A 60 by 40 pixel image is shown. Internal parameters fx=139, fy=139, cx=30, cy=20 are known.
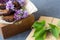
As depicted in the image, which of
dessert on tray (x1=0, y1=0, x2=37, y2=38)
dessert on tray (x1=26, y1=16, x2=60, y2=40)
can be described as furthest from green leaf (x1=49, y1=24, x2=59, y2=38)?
dessert on tray (x1=0, y1=0, x2=37, y2=38)

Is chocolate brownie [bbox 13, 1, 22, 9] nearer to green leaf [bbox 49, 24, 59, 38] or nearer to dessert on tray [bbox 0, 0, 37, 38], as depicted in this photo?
dessert on tray [bbox 0, 0, 37, 38]

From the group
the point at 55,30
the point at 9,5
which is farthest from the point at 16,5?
the point at 55,30

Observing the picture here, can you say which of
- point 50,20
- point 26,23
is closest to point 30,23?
point 26,23

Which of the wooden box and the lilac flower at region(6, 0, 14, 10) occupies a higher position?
the lilac flower at region(6, 0, 14, 10)

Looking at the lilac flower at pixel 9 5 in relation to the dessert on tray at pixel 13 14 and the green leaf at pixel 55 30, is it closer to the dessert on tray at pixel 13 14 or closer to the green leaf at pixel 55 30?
the dessert on tray at pixel 13 14

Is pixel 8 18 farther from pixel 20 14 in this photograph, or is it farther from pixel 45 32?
pixel 45 32

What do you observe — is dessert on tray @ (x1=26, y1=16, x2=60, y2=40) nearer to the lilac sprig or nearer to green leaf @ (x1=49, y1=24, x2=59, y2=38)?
green leaf @ (x1=49, y1=24, x2=59, y2=38)

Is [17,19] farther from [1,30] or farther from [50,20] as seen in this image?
[50,20]

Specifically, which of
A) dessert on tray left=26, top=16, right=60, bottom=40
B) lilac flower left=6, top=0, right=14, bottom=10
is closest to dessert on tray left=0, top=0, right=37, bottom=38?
lilac flower left=6, top=0, right=14, bottom=10

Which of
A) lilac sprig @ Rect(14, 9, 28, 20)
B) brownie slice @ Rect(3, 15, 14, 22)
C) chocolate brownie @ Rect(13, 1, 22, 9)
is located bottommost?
brownie slice @ Rect(3, 15, 14, 22)

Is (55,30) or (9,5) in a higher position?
(9,5)
